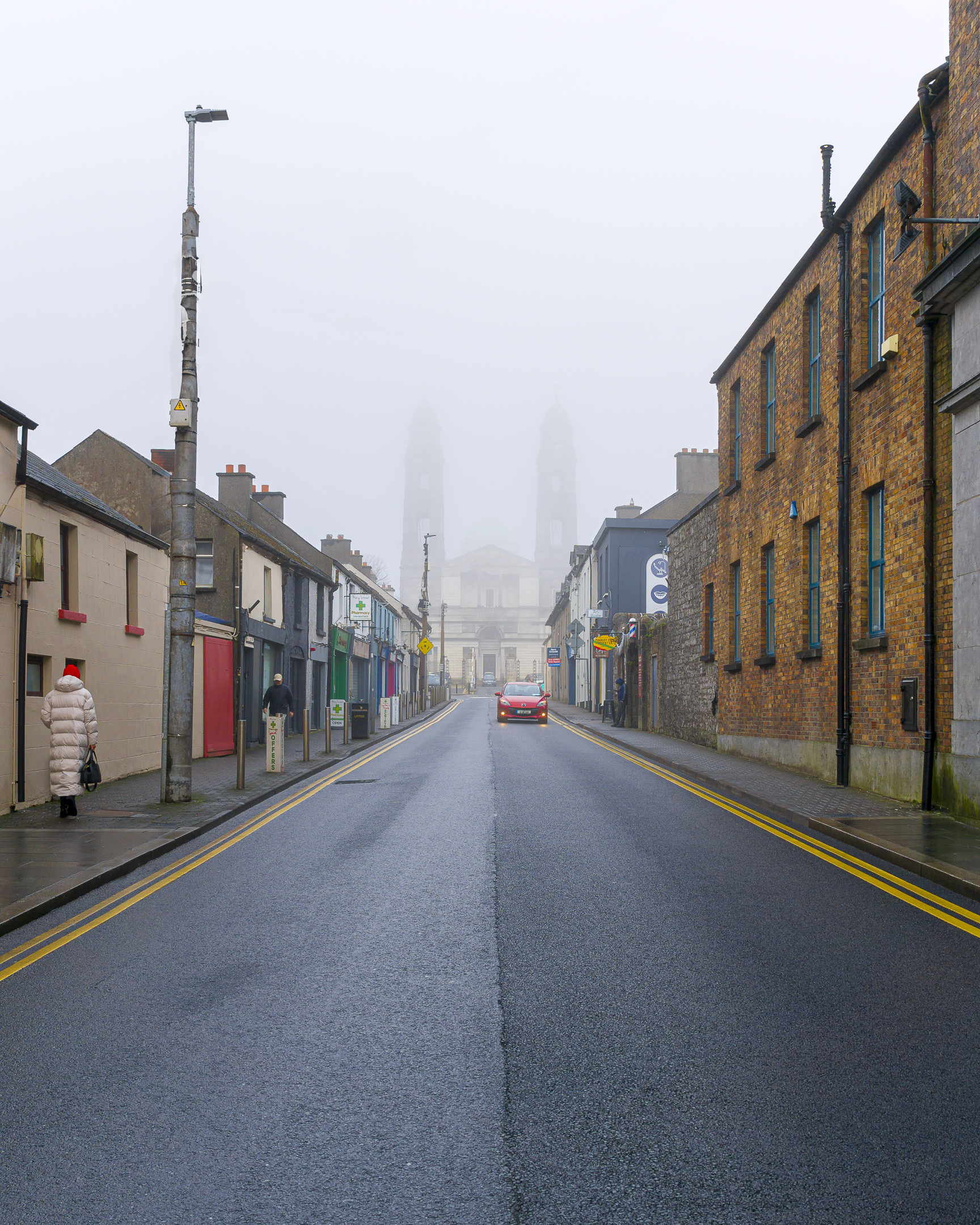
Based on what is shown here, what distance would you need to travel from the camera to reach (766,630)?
19.6 metres

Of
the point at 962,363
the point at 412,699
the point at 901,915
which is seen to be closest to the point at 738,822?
the point at 901,915

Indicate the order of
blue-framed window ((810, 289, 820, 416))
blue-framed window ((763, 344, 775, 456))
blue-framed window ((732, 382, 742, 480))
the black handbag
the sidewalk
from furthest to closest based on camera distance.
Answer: blue-framed window ((732, 382, 742, 480)) < blue-framed window ((763, 344, 775, 456)) < blue-framed window ((810, 289, 820, 416)) < the black handbag < the sidewalk

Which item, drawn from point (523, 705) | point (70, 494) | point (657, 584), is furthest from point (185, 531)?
point (657, 584)

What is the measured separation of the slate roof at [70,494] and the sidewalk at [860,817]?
9776 mm

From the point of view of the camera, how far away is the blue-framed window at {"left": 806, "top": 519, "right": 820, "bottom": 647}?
16703 millimetres

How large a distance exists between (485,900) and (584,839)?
286 centimetres

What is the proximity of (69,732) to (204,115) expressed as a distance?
7701 millimetres

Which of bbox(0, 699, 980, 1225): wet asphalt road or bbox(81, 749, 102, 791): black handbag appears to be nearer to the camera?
bbox(0, 699, 980, 1225): wet asphalt road

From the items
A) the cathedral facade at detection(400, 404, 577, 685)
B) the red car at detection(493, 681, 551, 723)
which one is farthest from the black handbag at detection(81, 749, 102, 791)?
the cathedral facade at detection(400, 404, 577, 685)

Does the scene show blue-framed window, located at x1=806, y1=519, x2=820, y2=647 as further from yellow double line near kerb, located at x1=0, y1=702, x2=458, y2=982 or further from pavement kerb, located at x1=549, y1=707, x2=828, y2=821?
yellow double line near kerb, located at x1=0, y1=702, x2=458, y2=982

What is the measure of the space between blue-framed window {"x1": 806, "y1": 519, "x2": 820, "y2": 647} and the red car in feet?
68.6

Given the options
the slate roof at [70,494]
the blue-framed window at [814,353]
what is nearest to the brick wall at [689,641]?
the blue-framed window at [814,353]

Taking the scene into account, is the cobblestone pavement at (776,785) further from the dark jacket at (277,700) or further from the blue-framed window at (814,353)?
the dark jacket at (277,700)

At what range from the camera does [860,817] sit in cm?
1114
